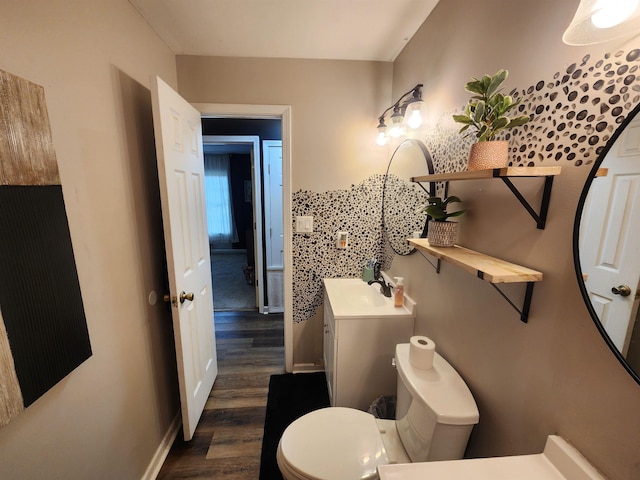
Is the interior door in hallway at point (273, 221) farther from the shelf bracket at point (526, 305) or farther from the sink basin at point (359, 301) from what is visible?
the shelf bracket at point (526, 305)

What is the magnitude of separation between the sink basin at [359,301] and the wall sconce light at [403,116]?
1.01 metres

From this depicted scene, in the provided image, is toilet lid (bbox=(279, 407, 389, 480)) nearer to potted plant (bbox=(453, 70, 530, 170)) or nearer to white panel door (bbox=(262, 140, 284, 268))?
potted plant (bbox=(453, 70, 530, 170))

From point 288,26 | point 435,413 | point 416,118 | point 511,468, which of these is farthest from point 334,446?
point 288,26

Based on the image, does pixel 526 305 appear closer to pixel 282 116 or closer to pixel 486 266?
pixel 486 266

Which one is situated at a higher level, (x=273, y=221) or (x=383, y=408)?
→ (x=273, y=221)

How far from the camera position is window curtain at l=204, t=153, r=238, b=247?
5.31m

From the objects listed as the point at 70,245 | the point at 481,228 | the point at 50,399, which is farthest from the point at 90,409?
the point at 481,228

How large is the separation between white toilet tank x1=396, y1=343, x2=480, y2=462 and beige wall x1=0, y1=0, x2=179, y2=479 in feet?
3.90

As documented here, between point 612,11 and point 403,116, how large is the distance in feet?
3.66

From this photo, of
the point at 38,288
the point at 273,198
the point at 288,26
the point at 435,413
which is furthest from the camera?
the point at 273,198

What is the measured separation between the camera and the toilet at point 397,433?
2.85 feet

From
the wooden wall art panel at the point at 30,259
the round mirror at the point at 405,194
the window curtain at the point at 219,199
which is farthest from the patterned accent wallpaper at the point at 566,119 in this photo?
the window curtain at the point at 219,199

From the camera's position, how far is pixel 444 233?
3.28 ft

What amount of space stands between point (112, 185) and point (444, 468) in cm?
151
